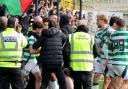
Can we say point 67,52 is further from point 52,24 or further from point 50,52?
point 52,24

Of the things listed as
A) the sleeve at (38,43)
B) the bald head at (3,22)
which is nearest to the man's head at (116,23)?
the sleeve at (38,43)

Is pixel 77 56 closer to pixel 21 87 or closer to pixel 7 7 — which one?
pixel 21 87

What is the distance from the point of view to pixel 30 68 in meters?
13.2

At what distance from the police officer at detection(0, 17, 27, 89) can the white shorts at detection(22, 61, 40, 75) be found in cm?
140

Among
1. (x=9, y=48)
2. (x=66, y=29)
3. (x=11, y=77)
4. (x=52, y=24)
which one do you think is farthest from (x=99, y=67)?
(x=9, y=48)

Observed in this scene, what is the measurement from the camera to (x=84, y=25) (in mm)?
12281

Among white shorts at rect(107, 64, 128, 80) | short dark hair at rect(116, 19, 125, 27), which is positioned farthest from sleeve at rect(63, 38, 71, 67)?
short dark hair at rect(116, 19, 125, 27)

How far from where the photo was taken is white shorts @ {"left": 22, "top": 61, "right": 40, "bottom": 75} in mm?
13096

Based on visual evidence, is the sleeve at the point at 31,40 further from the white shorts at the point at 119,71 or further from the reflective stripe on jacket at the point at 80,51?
the white shorts at the point at 119,71

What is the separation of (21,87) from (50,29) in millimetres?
1480

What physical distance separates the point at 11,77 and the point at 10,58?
0.41m

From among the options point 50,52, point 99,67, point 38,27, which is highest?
point 38,27

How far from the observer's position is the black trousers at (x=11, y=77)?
11.6 m

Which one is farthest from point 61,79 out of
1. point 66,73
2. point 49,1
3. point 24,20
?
point 49,1
